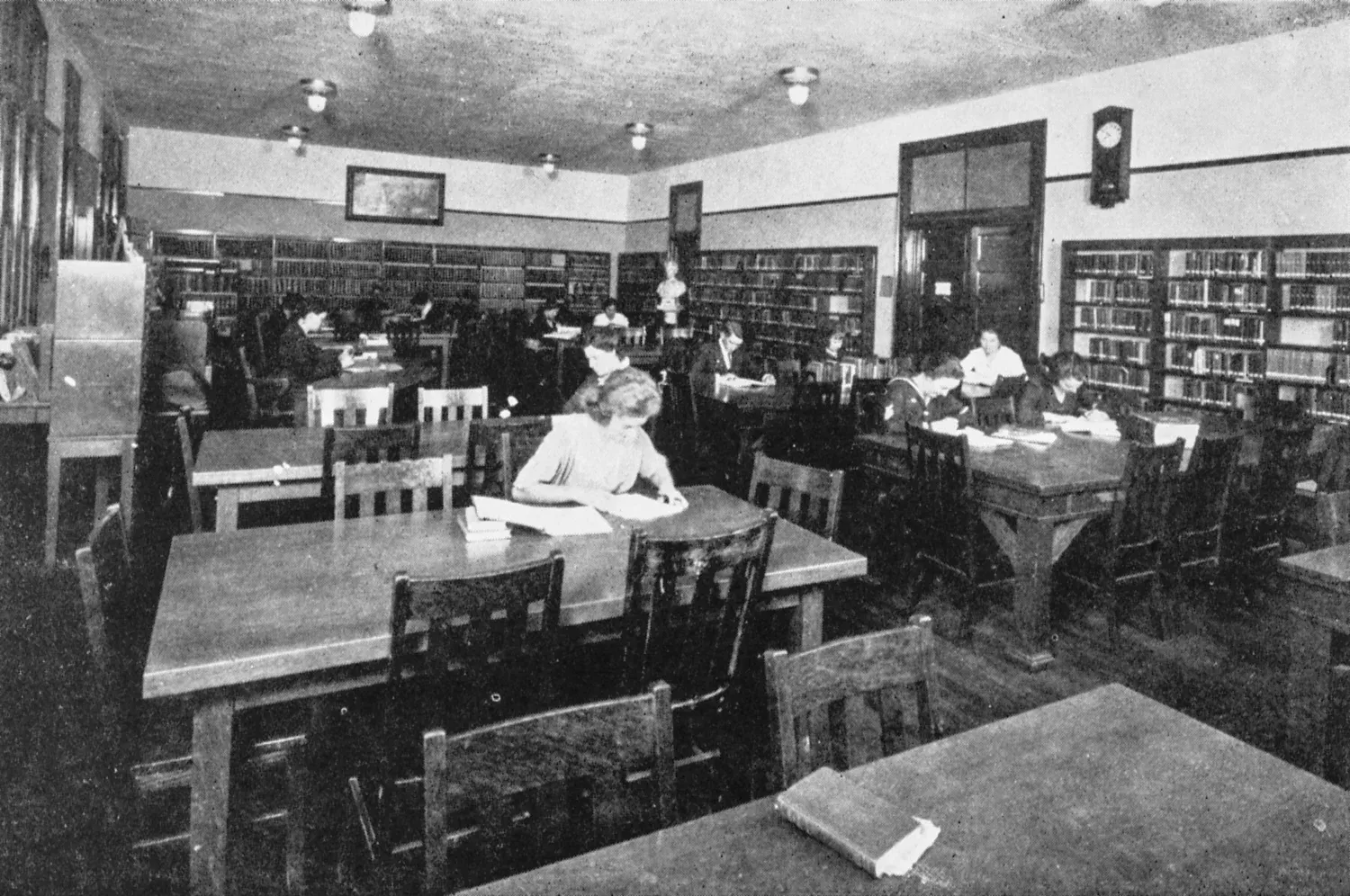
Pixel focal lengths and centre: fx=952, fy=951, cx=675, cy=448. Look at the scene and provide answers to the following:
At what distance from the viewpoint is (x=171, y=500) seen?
5.65 metres

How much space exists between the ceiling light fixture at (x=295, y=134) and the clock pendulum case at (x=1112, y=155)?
29.1 feet

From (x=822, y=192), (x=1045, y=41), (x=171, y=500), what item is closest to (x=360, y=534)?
(x=171, y=500)

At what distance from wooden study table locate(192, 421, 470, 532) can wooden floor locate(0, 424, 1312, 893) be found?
829 mm

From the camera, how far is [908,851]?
1.28 meters

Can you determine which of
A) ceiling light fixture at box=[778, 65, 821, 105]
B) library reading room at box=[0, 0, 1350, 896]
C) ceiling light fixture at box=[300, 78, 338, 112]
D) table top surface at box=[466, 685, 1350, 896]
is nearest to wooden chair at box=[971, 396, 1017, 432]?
library reading room at box=[0, 0, 1350, 896]

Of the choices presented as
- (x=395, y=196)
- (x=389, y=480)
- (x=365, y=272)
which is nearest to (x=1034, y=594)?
(x=389, y=480)

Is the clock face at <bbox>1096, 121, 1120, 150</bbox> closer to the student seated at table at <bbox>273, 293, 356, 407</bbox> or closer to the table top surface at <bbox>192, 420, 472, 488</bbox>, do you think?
the table top surface at <bbox>192, 420, 472, 488</bbox>

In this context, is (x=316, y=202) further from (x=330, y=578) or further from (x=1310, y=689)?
(x=1310, y=689)

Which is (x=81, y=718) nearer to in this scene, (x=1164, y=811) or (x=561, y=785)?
(x=561, y=785)

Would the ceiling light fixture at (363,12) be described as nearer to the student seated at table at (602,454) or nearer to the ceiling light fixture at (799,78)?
the ceiling light fixture at (799,78)

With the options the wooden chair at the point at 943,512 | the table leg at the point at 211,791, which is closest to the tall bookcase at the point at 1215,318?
the wooden chair at the point at 943,512

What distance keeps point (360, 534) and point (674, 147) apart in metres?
10.3

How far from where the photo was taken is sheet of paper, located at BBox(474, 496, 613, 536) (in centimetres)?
279

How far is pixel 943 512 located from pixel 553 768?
3001 millimetres
